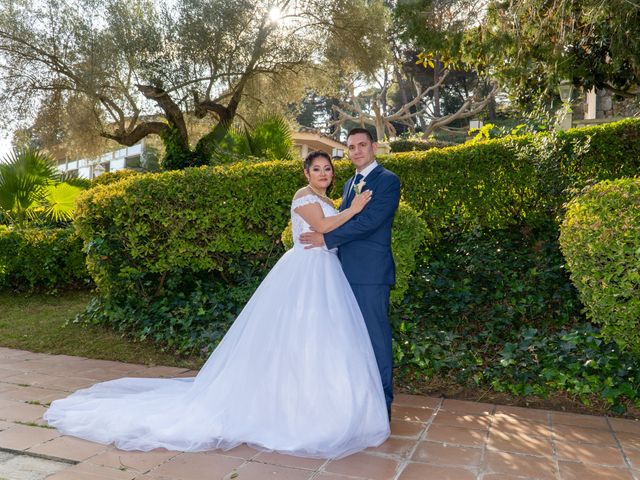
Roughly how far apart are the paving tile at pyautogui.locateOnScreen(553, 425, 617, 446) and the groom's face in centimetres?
220

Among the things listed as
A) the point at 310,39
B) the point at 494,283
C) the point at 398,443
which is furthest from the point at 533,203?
the point at 310,39

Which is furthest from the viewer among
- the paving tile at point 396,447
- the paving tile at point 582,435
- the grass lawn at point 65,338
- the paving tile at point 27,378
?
the grass lawn at point 65,338

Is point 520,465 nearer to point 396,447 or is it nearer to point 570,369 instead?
point 396,447

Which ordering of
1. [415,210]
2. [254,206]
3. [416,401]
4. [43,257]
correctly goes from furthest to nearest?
[43,257], [254,206], [415,210], [416,401]

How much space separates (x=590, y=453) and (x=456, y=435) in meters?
0.80

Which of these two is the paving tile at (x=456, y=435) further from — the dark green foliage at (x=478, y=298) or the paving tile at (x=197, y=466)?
the paving tile at (x=197, y=466)

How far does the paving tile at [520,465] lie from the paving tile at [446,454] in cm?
8

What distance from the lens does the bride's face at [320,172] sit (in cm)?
427

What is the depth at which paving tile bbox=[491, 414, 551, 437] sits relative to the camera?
4035 millimetres

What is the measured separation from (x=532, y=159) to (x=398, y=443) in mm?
4203

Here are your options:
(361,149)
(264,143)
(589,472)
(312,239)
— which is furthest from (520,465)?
(264,143)

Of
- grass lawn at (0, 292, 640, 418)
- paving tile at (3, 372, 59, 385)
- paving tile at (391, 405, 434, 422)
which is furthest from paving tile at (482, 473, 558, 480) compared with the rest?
paving tile at (3, 372, 59, 385)

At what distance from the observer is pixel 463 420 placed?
4.32m

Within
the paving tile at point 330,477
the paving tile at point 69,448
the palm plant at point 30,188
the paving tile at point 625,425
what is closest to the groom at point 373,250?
the paving tile at point 330,477
